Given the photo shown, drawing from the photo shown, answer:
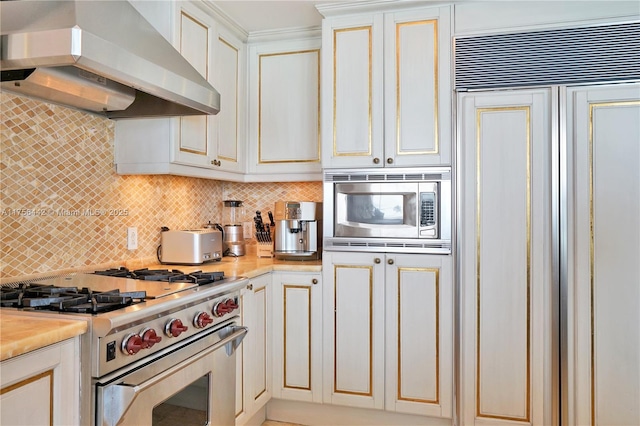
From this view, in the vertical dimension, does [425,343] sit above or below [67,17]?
below

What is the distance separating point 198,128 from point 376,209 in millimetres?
1064

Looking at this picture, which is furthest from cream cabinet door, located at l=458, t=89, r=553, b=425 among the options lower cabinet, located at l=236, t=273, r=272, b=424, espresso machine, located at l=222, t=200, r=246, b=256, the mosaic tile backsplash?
the mosaic tile backsplash

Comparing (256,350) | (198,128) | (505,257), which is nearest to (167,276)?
(256,350)

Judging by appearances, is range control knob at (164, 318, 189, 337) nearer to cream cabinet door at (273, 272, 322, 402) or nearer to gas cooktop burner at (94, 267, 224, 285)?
gas cooktop burner at (94, 267, 224, 285)

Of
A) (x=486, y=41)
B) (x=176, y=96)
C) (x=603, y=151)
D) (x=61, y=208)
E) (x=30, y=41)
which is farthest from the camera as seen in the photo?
(x=486, y=41)

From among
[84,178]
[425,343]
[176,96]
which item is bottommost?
[425,343]

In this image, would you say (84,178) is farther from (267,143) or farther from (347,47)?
(347,47)

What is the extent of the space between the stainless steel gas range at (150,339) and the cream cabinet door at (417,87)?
1.15 meters

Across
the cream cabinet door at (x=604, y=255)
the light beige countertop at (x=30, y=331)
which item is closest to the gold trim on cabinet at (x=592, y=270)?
the cream cabinet door at (x=604, y=255)

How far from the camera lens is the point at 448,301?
2.41m

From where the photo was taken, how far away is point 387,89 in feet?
8.27

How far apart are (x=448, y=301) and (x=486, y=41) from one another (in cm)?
138

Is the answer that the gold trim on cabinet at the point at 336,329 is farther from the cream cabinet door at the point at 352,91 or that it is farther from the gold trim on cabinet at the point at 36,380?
the gold trim on cabinet at the point at 36,380

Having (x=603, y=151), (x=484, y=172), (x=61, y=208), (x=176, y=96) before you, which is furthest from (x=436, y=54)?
(x=61, y=208)
